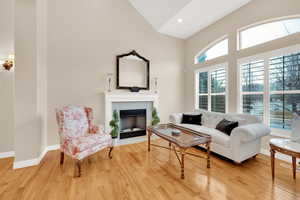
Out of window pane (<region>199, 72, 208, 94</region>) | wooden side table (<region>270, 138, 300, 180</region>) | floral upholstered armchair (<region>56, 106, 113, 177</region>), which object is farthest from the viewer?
window pane (<region>199, 72, 208, 94</region>)

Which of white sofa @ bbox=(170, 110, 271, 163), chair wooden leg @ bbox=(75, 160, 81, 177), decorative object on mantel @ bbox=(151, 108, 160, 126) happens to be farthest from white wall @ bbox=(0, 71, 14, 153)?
white sofa @ bbox=(170, 110, 271, 163)

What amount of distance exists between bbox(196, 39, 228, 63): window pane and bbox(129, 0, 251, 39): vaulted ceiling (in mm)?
674

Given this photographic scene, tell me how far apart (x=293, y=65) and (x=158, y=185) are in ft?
10.4

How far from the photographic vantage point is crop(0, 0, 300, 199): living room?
1.91 metres

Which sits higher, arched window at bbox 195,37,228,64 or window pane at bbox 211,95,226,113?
arched window at bbox 195,37,228,64

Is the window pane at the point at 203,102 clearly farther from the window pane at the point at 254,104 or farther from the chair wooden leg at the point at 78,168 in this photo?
the chair wooden leg at the point at 78,168

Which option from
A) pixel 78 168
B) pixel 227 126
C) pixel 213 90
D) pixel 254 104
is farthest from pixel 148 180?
pixel 213 90

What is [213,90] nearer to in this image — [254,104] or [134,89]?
[254,104]

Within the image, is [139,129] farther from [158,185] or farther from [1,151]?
[1,151]

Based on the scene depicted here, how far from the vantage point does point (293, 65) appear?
2432 millimetres

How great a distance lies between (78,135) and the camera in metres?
2.53

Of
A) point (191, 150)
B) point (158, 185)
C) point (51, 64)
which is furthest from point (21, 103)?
point (191, 150)

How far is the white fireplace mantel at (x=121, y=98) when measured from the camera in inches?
135

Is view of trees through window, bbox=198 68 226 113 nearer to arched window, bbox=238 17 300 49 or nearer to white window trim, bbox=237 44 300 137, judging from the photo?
white window trim, bbox=237 44 300 137
